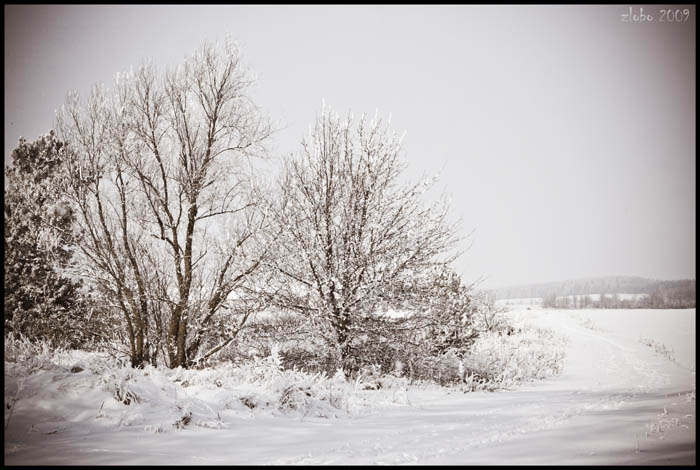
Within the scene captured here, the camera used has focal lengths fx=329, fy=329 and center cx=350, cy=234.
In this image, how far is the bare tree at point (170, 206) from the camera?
7789 millimetres

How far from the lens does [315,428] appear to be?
3846 mm

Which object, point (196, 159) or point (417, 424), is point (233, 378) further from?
point (196, 159)

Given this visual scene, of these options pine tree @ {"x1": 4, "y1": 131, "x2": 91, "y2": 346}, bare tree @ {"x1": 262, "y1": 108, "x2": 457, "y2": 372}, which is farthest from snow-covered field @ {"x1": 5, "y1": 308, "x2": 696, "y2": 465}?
pine tree @ {"x1": 4, "y1": 131, "x2": 91, "y2": 346}

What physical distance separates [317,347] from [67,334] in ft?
23.6

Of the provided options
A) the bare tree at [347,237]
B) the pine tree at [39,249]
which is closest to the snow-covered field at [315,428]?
the bare tree at [347,237]

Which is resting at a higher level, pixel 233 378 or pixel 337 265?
pixel 337 265

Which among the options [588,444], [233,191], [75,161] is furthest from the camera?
[233,191]

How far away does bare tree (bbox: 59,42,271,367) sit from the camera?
779cm

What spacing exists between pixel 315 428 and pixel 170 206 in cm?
679

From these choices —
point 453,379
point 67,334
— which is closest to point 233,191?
point 67,334

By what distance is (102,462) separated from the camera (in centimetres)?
277

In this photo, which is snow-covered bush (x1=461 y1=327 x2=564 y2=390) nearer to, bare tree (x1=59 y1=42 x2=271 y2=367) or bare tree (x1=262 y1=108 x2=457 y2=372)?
bare tree (x1=262 y1=108 x2=457 y2=372)

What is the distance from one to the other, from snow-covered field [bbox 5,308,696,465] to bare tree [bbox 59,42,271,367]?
3.28m

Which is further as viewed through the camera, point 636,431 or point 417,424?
point 417,424
